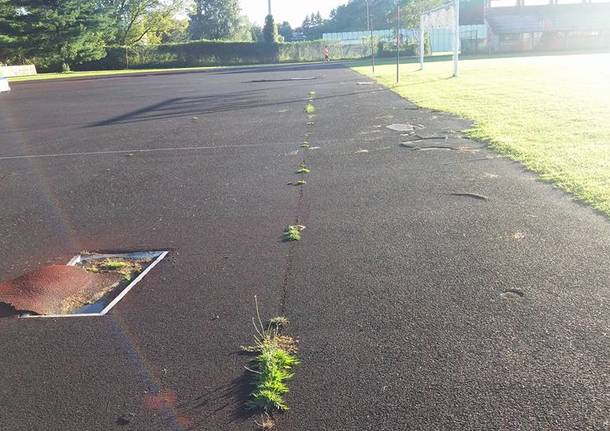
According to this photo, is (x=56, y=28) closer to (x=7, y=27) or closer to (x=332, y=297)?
(x=7, y=27)

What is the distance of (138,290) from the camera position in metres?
5.36

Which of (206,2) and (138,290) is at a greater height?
(206,2)

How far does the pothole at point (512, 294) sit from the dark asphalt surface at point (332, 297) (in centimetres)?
2

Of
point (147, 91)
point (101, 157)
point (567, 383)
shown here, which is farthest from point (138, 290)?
point (147, 91)

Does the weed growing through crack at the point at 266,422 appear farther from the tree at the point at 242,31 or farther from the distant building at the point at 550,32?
the tree at the point at 242,31

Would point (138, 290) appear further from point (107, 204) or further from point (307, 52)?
point (307, 52)

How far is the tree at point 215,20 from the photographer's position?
12169cm

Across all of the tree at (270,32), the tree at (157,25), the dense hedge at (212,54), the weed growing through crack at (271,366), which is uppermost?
the tree at (157,25)

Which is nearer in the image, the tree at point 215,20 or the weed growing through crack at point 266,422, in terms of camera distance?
the weed growing through crack at point 266,422

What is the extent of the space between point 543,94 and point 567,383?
18.7 meters

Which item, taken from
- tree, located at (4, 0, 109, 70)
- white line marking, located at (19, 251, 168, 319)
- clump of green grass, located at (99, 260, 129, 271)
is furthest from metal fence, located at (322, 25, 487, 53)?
clump of green grass, located at (99, 260, 129, 271)

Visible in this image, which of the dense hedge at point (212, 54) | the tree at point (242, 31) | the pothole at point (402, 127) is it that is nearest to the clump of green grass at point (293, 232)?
the pothole at point (402, 127)

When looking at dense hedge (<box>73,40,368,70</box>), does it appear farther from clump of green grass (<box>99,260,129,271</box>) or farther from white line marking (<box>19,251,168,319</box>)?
clump of green grass (<box>99,260,129,271</box>)

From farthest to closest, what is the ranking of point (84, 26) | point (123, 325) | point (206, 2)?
point (206, 2) < point (84, 26) < point (123, 325)
